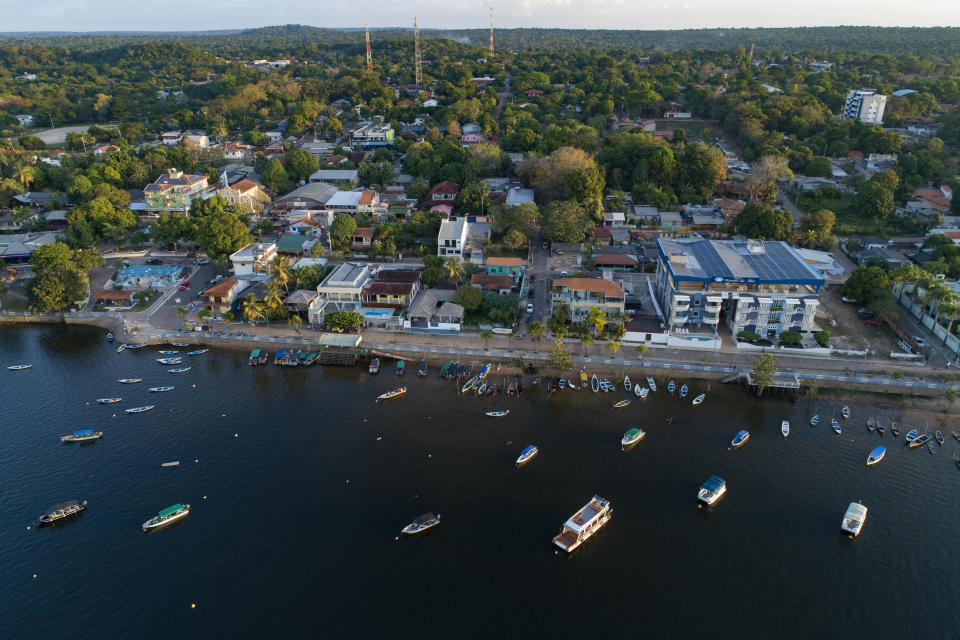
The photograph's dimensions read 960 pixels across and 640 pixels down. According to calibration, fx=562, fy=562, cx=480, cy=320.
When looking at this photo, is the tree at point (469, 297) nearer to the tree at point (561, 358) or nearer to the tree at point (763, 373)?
the tree at point (561, 358)

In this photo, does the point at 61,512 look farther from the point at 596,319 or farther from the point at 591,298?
the point at 591,298

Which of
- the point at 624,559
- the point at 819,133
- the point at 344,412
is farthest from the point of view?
the point at 819,133

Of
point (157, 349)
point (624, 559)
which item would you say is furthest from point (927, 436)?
point (157, 349)

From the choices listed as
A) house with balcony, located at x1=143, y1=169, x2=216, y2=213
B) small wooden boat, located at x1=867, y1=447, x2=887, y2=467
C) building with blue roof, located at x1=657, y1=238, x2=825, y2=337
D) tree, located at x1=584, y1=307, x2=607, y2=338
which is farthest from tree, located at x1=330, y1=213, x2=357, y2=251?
small wooden boat, located at x1=867, y1=447, x2=887, y2=467

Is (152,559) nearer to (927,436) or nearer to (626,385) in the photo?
(626,385)

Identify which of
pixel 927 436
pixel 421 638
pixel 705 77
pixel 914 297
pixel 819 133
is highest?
pixel 705 77

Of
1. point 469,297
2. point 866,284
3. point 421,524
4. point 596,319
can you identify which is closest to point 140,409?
point 421,524
